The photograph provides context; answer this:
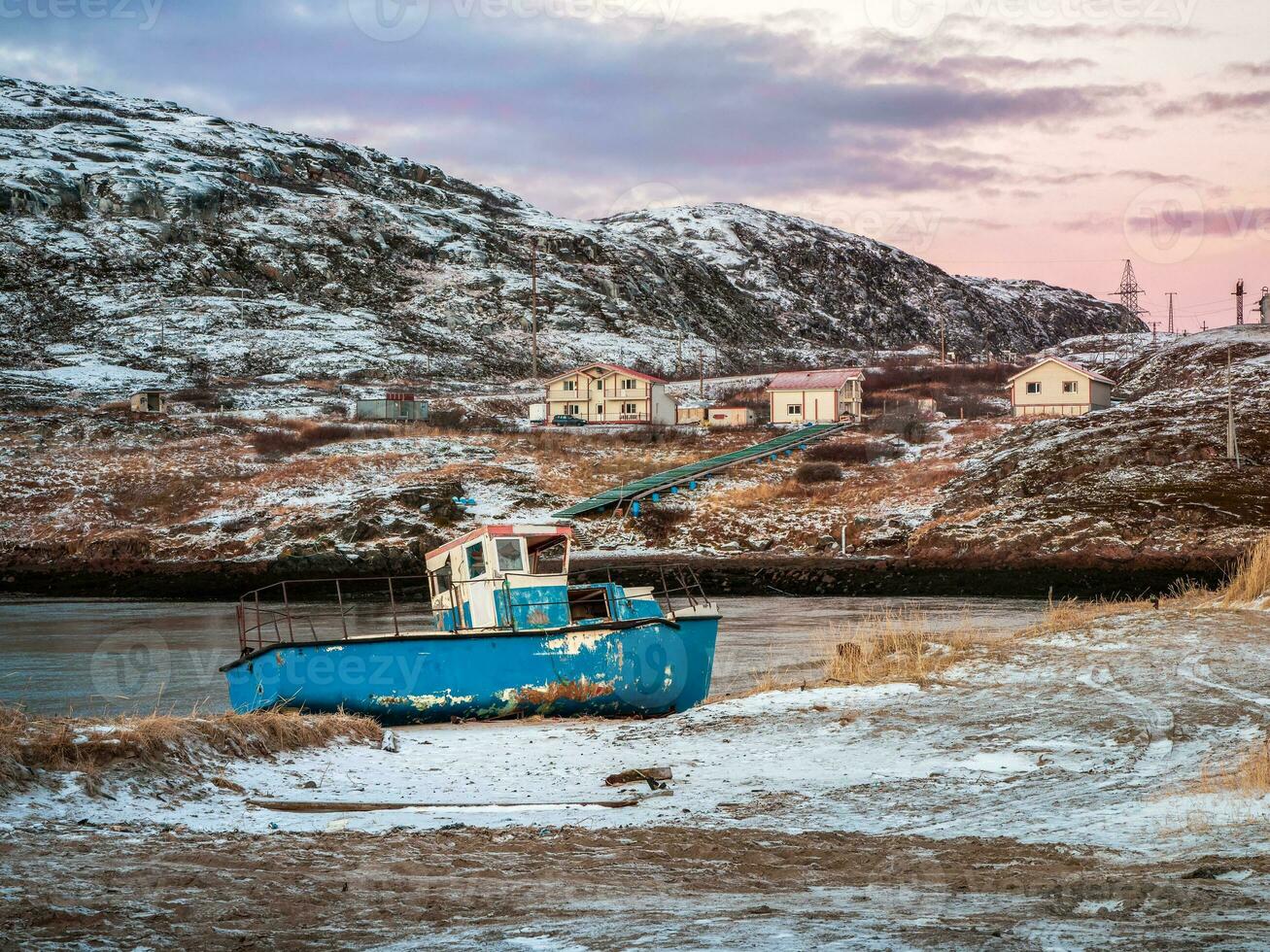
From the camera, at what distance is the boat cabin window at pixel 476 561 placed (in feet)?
70.8

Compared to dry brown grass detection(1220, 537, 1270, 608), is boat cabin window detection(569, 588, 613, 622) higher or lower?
higher

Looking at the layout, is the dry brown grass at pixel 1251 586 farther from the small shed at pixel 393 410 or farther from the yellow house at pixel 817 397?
the yellow house at pixel 817 397

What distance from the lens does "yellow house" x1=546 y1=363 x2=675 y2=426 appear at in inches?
3880

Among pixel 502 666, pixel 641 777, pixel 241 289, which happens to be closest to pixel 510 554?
pixel 502 666

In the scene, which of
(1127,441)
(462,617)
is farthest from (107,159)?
(462,617)

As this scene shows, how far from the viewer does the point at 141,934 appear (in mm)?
6812

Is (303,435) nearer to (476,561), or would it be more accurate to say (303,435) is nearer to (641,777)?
(476,561)

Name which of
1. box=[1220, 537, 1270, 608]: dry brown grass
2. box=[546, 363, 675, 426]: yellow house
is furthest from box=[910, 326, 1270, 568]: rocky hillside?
box=[546, 363, 675, 426]: yellow house

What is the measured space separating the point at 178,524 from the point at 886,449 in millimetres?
40055

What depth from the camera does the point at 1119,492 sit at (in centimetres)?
5228

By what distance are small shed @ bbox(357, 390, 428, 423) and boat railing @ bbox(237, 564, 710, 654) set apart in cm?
3354

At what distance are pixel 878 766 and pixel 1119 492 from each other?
4449cm

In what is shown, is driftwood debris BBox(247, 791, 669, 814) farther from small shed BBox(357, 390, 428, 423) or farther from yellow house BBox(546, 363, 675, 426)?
yellow house BBox(546, 363, 675, 426)

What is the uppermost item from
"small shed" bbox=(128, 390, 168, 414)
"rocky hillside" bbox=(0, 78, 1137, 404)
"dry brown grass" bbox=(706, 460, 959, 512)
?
"rocky hillside" bbox=(0, 78, 1137, 404)
